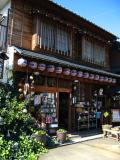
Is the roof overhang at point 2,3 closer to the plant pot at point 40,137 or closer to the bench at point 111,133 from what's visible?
the plant pot at point 40,137

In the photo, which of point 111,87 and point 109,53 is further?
point 109,53

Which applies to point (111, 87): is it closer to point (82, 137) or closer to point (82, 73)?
point (82, 73)

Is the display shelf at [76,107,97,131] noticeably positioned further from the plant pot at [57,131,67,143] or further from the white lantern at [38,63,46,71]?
the white lantern at [38,63,46,71]

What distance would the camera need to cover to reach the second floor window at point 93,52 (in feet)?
59.0

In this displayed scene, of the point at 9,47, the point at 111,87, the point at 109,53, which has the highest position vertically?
the point at 109,53

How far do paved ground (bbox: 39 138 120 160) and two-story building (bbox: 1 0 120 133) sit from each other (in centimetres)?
256

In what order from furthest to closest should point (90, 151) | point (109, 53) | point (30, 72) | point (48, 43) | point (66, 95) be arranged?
point (109, 53)
point (66, 95)
point (48, 43)
point (30, 72)
point (90, 151)

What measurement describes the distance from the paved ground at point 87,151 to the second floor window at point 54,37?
21.9 ft

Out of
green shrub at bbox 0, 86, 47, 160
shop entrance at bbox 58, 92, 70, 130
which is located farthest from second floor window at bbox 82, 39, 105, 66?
green shrub at bbox 0, 86, 47, 160

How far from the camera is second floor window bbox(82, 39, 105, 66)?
18.0 meters

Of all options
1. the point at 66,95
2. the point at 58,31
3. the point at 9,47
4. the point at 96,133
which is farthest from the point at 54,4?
the point at 96,133

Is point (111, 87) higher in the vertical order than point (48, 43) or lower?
lower

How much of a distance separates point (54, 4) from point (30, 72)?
560 centimetres

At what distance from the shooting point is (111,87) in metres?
18.9
